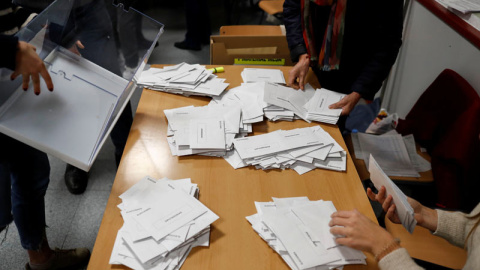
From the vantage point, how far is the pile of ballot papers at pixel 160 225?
921 millimetres

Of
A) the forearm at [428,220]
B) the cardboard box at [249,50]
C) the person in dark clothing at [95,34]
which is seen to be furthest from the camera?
the cardboard box at [249,50]

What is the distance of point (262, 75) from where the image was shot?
5.77 ft

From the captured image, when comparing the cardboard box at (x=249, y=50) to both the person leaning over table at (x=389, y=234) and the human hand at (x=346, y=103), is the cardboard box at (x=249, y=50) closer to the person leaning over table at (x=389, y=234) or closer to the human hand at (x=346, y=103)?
the human hand at (x=346, y=103)

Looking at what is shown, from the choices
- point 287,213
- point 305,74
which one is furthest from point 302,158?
point 305,74

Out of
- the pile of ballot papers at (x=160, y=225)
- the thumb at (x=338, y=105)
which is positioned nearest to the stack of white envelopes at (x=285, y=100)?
the thumb at (x=338, y=105)

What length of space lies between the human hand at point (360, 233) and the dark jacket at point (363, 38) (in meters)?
0.73

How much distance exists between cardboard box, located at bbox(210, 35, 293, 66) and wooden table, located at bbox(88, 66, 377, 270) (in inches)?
28.6

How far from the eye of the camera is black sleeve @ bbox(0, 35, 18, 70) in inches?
38.4

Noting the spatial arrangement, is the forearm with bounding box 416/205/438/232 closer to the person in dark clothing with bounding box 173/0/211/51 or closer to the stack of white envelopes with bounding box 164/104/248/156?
the stack of white envelopes with bounding box 164/104/248/156

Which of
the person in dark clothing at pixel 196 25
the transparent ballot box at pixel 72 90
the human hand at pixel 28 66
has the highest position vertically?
the human hand at pixel 28 66

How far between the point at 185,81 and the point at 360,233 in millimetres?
1007

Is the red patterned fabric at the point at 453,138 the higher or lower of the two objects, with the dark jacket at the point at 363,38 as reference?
lower

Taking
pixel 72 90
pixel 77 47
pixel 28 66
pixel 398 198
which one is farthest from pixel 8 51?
pixel 398 198

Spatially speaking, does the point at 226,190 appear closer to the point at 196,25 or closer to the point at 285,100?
the point at 285,100
